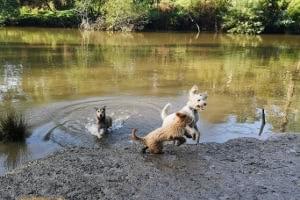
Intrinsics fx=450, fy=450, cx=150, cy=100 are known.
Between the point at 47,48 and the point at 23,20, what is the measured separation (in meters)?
19.6

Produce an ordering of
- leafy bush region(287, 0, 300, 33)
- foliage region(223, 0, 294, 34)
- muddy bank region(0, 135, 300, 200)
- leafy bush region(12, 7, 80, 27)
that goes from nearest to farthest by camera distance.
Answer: muddy bank region(0, 135, 300, 200) → foliage region(223, 0, 294, 34) → leafy bush region(12, 7, 80, 27) → leafy bush region(287, 0, 300, 33)

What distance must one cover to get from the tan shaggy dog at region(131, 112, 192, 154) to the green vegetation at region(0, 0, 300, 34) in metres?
37.6

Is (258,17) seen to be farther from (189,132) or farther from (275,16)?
(189,132)

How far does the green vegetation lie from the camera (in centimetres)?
4675

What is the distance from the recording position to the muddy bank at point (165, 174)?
7102mm

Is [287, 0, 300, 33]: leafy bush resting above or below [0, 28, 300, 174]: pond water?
above

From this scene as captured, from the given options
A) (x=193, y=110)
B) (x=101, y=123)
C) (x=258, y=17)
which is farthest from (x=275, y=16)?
(x=193, y=110)

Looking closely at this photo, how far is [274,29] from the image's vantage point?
51.4m

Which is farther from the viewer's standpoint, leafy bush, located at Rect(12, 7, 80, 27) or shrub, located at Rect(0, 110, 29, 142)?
leafy bush, located at Rect(12, 7, 80, 27)

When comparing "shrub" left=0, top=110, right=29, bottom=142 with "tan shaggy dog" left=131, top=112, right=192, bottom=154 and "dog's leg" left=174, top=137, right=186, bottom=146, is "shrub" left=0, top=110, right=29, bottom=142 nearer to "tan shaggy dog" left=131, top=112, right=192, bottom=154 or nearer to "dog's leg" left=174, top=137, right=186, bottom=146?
"tan shaggy dog" left=131, top=112, right=192, bottom=154

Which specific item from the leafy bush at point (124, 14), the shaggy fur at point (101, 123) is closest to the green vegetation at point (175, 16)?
the leafy bush at point (124, 14)

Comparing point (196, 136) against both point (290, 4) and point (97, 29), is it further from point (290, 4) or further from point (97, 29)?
point (290, 4)

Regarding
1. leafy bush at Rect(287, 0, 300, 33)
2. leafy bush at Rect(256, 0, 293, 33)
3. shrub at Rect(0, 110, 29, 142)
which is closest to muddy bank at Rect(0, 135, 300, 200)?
shrub at Rect(0, 110, 29, 142)

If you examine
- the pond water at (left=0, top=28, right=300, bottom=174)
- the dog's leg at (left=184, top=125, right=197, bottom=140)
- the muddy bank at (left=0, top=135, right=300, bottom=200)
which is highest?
the dog's leg at (left=184, top=125, right=197, bottom=140)
